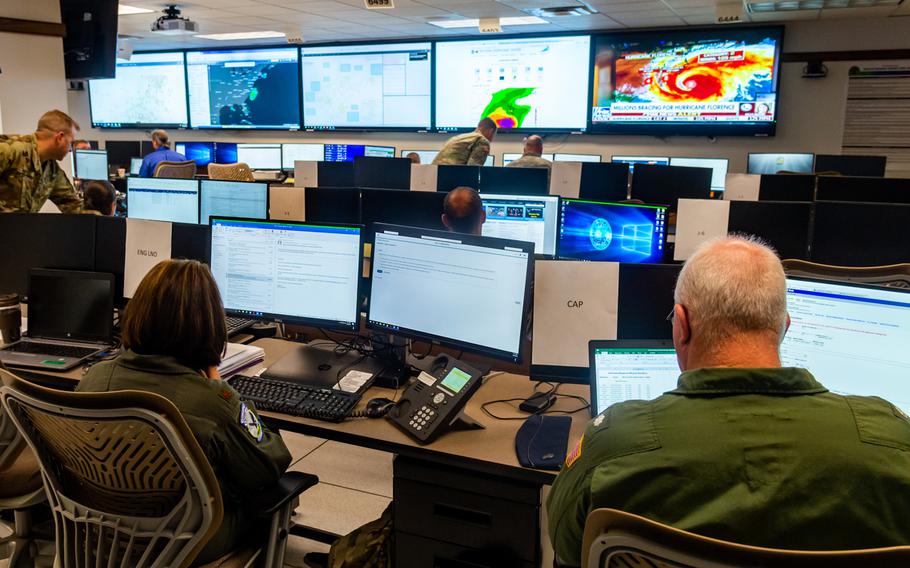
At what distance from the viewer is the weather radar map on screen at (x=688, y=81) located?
23.0 feet

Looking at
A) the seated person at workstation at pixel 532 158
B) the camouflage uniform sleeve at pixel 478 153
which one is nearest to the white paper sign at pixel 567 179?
the seated person at workstation at pixel 532 158

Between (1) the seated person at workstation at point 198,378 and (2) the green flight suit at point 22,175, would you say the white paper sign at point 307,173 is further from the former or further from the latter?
(1) the seated person at workstation at point 198,378

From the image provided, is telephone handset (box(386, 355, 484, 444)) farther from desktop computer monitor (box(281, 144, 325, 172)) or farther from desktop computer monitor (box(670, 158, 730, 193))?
desktop computer monitor (box(281, 144, 325, 172))

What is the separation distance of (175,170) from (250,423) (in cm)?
510

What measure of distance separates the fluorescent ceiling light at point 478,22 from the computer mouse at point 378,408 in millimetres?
6212

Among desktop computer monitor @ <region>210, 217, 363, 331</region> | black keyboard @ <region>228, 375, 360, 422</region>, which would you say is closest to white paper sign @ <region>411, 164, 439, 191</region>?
desktop computer monitor @ <region>210, 217, 363, 331</region>

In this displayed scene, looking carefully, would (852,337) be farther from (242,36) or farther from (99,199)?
(242,36)

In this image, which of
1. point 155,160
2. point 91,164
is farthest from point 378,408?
point 91,164

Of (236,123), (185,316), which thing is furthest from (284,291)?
(236,123)

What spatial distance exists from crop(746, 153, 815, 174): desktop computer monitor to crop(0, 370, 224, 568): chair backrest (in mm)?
6320

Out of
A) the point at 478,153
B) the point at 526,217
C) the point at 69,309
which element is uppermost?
the point at 478,153

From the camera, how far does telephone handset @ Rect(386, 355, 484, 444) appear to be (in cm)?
168

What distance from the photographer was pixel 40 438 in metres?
1.40

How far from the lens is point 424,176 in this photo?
4.73 meters
